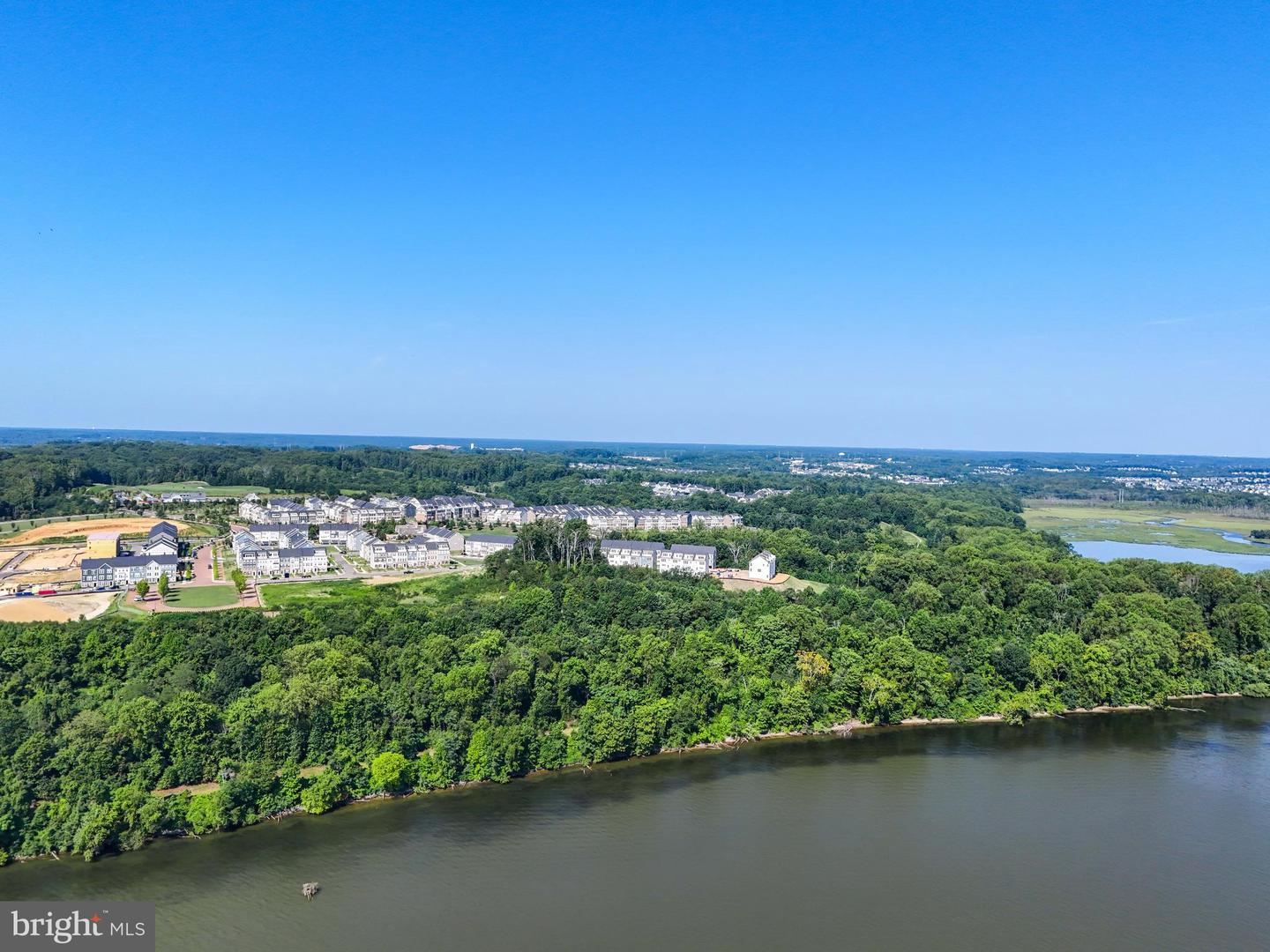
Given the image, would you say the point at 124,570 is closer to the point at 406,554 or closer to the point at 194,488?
the point at 406,554

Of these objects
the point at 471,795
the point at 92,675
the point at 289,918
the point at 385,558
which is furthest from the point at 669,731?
the point at 385,558

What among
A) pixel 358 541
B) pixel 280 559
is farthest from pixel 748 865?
pixel 358 541

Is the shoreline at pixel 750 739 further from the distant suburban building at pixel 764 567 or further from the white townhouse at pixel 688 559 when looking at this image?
the white townhouse at pixel 688 559

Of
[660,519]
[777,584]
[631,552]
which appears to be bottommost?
[777,584]
